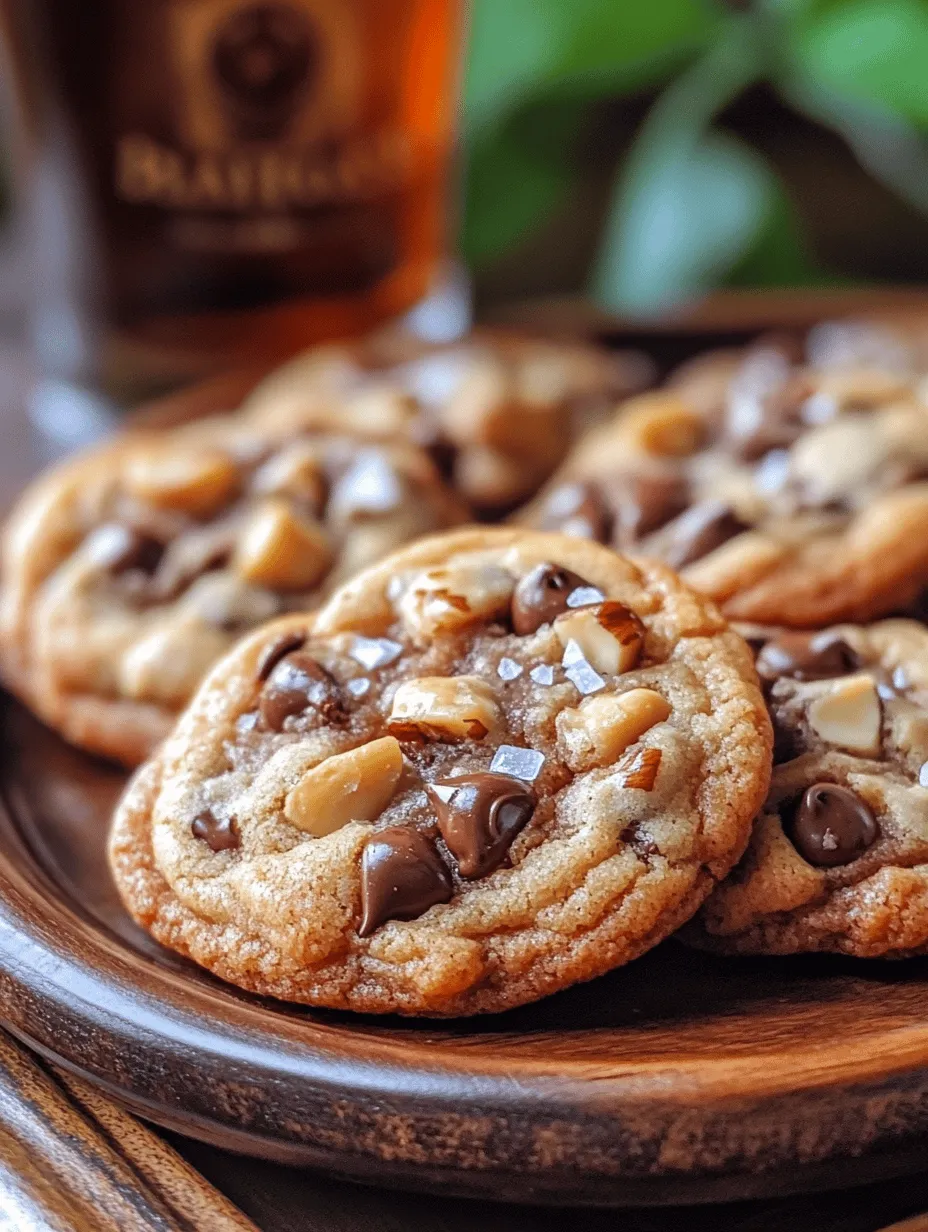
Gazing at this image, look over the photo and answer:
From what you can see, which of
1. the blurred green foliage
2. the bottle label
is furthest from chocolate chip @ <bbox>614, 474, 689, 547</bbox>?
the blurred green foliage

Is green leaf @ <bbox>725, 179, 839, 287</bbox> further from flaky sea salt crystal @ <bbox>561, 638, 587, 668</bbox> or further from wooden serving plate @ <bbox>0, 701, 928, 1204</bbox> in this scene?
wooden serving plate @ <bbox>0, 701, 928, 1204</bbox>

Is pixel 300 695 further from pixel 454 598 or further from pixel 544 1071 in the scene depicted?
pixel 544 1071

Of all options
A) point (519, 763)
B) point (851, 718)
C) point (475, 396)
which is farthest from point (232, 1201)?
point (475, 396)

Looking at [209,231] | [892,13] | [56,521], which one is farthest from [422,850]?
[892,13]

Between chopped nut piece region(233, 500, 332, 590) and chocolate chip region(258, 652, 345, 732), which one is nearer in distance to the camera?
chocolate chip region(258, 652, 345, 732)

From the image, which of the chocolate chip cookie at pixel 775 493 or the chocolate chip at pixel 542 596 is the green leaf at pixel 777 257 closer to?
the chocolate chip cookie at pixel 775 493

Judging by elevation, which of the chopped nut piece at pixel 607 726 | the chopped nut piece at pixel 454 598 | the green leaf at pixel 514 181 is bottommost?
the green leaf at pixel 514 181

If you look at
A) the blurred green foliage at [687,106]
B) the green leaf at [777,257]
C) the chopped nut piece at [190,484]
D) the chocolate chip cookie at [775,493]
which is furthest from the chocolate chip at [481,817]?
the green leaf at [777,257]
